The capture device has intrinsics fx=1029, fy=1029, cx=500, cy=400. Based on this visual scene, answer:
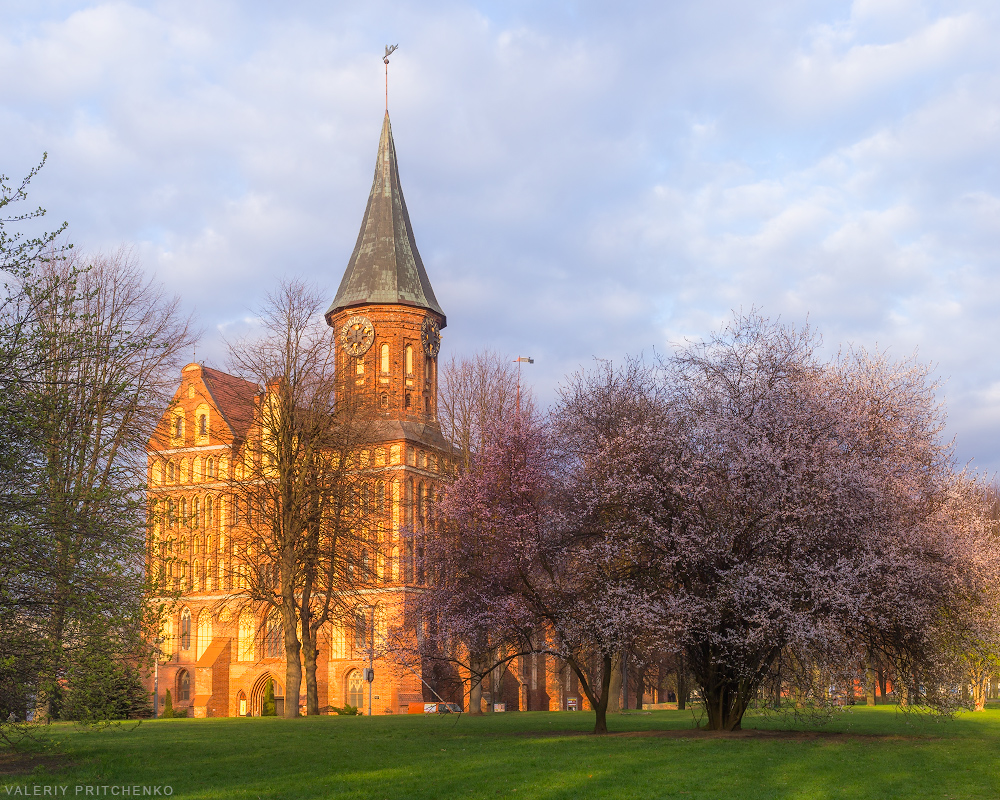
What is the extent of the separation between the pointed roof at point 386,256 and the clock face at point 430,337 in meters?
0.86

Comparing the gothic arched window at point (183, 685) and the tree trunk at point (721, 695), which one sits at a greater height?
the tree trunk at point (721, 695)

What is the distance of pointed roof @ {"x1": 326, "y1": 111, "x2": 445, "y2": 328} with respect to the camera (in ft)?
214

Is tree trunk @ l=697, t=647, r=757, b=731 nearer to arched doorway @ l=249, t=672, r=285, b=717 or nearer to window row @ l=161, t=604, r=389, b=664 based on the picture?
window row @ l=161, t=604, r=389, b=664

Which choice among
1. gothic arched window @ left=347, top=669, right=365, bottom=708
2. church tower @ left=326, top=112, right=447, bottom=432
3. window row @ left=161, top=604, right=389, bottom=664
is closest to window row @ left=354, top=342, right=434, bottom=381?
church tower @ left=326, top=112, right=447, bottom=432

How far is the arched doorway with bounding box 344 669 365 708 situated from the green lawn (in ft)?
95.1

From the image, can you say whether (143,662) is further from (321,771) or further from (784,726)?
(784,726)

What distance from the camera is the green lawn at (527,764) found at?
15766mm

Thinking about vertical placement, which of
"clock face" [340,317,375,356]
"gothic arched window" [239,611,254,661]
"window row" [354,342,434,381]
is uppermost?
"clock face" [340,317,375,356]

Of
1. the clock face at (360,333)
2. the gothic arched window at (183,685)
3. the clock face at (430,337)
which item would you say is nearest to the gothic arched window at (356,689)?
the gothic arched window at (183,685)

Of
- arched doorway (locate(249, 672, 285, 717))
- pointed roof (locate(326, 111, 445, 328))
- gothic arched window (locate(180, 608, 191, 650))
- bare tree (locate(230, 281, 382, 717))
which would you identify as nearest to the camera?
bare tree (locate(230, 281, 382, 717))

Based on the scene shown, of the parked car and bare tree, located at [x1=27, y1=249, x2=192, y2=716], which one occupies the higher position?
bare tree, located at [x1=27, y1=249, x2=192, y2=716]

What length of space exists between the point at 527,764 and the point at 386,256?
166 ft

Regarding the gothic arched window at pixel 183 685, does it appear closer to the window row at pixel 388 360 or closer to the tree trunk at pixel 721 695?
the window row at pixel 388 360

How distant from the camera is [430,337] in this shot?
217ft
